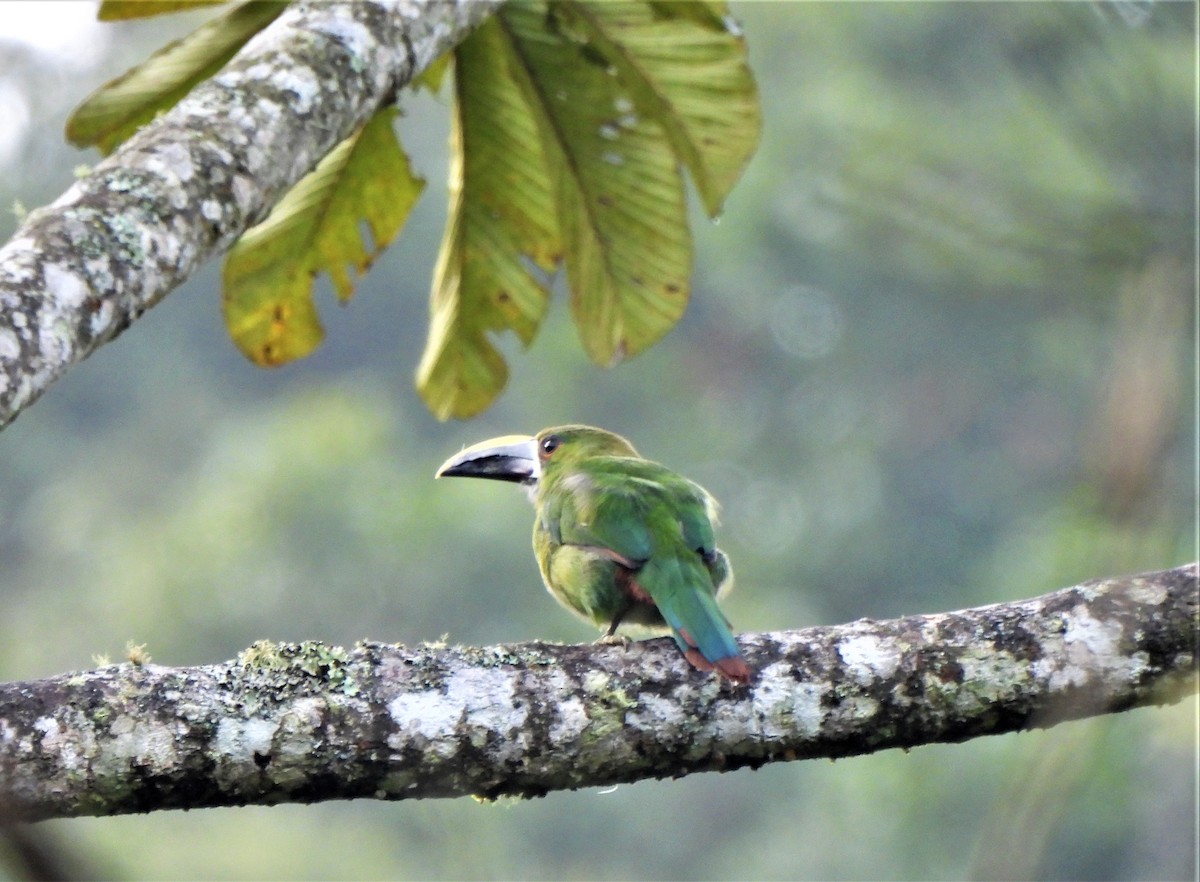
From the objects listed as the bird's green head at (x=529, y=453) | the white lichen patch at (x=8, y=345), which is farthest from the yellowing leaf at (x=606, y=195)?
the white lichen patch at (x=8, y=345)

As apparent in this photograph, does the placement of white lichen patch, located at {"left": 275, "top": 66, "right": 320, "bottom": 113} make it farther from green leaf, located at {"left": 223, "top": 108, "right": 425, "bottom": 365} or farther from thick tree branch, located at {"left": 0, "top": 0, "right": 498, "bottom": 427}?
green leaf, located at {"left": 223, "top": 108, "right": 425, "bottom": 365}

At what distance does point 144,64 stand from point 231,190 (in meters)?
0.90

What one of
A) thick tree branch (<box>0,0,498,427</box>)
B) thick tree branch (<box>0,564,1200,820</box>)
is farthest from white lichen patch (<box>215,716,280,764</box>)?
thick tree branch (<box>0,0,498,427</box>)

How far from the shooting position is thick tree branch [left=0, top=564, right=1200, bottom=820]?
1.64m

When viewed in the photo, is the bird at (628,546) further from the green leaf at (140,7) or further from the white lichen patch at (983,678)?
the green leaf at (140,7)

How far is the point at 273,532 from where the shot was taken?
1343cm

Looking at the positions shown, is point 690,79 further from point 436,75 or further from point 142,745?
point 142,745

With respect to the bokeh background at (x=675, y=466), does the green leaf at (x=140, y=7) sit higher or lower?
higher

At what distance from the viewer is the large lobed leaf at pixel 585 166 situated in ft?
9.66

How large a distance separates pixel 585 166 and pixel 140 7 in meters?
1.02

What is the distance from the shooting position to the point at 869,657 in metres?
1.95

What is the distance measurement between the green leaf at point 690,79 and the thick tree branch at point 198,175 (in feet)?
1.35

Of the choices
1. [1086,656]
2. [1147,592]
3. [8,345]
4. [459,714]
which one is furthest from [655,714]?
[8,345]

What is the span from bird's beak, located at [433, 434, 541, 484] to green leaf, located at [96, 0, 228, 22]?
3.85 ft
